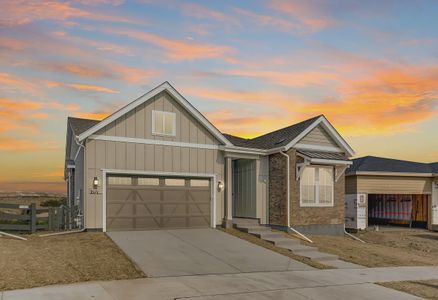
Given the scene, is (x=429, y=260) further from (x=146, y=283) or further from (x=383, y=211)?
(x=383, y=211)

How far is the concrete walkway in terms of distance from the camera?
8909mm

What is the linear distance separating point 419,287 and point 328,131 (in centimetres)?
1143

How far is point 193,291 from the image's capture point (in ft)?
31.2

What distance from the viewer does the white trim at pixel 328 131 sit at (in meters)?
20.4

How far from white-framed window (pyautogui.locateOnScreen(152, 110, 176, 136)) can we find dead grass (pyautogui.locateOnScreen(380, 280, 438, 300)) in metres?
10.4

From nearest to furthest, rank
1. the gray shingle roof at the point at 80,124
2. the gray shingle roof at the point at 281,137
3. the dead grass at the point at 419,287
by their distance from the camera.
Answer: the dead grass at the point at 419,287 → the gray shingle roof at the point at 80,124 → the gray shingle roof at the point at 281,137

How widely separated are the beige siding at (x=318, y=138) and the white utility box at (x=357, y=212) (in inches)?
201

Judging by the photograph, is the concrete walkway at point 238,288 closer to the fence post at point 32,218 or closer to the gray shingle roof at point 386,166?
the fence post at point 32,218

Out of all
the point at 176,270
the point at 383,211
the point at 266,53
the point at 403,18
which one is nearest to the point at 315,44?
the point at 266,53

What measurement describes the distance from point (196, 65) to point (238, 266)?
9246 millimetres

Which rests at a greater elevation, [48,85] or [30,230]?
[48,85]

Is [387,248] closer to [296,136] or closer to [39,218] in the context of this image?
[296,136]

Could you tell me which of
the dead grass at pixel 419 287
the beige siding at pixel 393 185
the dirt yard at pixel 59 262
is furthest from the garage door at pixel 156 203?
the beige siding at pixel 393 185

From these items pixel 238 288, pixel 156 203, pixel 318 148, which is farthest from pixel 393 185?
pixel 238 288
